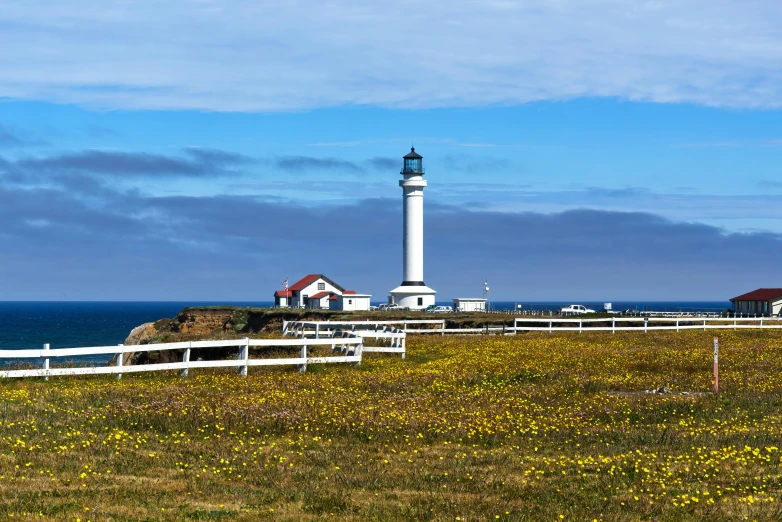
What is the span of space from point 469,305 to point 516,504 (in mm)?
106624

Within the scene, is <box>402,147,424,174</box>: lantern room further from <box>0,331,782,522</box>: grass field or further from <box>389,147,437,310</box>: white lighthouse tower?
<box>0,331,782,522</box>: grass field

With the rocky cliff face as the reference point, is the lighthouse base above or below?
above

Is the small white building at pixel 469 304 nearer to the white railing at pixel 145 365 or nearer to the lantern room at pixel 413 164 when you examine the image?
the lantern room at pixel 413 164

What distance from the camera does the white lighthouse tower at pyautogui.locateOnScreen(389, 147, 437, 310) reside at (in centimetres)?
9612

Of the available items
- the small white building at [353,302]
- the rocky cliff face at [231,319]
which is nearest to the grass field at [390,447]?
the rocky cliff face at [231,319]

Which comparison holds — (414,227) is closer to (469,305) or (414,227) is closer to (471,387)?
(469,305)

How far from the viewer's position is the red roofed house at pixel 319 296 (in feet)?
382

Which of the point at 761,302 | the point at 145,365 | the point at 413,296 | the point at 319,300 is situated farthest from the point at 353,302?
the point at 145,365

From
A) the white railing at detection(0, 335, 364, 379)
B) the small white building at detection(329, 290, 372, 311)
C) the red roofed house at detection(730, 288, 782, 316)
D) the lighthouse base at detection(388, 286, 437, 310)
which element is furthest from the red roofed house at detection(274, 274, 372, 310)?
the white railing at detection(0, 335, 364, 379)

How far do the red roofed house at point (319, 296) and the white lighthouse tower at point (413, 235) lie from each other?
1691 centimetres

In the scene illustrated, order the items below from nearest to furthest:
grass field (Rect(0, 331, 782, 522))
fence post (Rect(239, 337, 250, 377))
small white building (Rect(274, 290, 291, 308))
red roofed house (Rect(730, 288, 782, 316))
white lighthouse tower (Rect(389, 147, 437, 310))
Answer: grass field (Rect(0, 331, 782, 522)) < fence post (Rect(239, 337, 250, 377)) < white lighthouse tower (Rect(389, 147, 437, 310)) < red roofed house (Rect(730, 288, 782, 316)) < small white building (Rect(274, 290, 291, 308))

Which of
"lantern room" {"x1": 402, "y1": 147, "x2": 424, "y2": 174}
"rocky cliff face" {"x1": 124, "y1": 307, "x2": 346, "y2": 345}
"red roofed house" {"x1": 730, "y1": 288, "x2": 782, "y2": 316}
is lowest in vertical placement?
"rocky cliff face" {"x1": 124, "y1": 307, "x2": 346, "y2": 345}

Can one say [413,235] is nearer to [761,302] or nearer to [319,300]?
[319,300]

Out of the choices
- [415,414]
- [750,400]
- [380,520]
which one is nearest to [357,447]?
[415,414]
